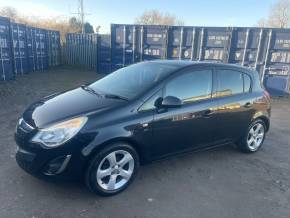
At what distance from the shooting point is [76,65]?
58.1ft

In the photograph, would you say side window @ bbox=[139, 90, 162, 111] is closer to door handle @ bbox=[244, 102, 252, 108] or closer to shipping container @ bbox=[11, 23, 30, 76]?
door handle @ bbox=[244, 102, 252, 108]

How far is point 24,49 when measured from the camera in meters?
13.0

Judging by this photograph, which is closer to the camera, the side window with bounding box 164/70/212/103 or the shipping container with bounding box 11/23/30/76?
the side window with bounding box 164/70/212/103

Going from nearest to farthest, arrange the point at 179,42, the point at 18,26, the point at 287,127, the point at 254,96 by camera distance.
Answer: the point at 254,96 < the point at 287,127 < the point at 179,42 < the point at 18,26

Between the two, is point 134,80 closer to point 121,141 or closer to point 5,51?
point 121,141

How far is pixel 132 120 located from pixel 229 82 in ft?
6.38

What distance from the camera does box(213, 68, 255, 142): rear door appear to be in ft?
12.9

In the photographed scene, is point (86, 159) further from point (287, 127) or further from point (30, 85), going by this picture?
point (30, 85)

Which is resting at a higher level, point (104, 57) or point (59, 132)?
point (104, 57)

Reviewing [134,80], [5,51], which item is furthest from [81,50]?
[134,80]

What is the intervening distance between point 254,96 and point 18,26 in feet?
38.8

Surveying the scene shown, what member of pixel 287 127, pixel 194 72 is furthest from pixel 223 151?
pixel 287 127

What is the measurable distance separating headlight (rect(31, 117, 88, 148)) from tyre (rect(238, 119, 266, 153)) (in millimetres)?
3023

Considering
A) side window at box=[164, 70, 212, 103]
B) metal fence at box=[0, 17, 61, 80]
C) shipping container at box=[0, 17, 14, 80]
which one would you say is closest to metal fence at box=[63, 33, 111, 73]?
metal fence at box=[0, 17, 61, 80]
